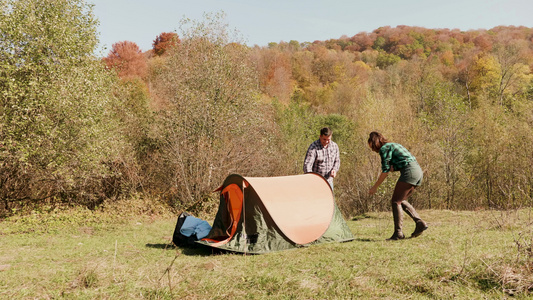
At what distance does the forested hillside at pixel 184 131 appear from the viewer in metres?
11.0

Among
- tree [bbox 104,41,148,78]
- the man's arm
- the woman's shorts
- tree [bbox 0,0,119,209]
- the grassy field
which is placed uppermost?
tree [bbox 104,41,148,78]

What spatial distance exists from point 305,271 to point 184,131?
35.4 ft

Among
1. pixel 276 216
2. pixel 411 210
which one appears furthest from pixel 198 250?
pixel 411 210

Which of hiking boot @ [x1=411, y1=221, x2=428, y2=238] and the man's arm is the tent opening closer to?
the man's arm

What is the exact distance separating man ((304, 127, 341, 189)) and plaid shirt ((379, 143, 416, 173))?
144 centimetres

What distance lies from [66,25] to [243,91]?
6769mm

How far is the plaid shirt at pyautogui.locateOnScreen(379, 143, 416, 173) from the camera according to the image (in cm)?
572

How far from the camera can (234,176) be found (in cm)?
638

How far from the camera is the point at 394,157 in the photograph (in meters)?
5.80

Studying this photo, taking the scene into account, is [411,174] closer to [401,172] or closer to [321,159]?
[401,172]

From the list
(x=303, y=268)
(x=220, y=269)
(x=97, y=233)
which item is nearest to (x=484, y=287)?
(x=303, y=268)

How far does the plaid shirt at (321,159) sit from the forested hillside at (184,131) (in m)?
2.94

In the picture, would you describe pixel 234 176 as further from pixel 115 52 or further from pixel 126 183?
pixel 115 52

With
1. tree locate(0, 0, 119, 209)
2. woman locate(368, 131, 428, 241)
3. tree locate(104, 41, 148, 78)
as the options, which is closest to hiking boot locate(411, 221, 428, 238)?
woman locate(368, 131, 428, 241)
